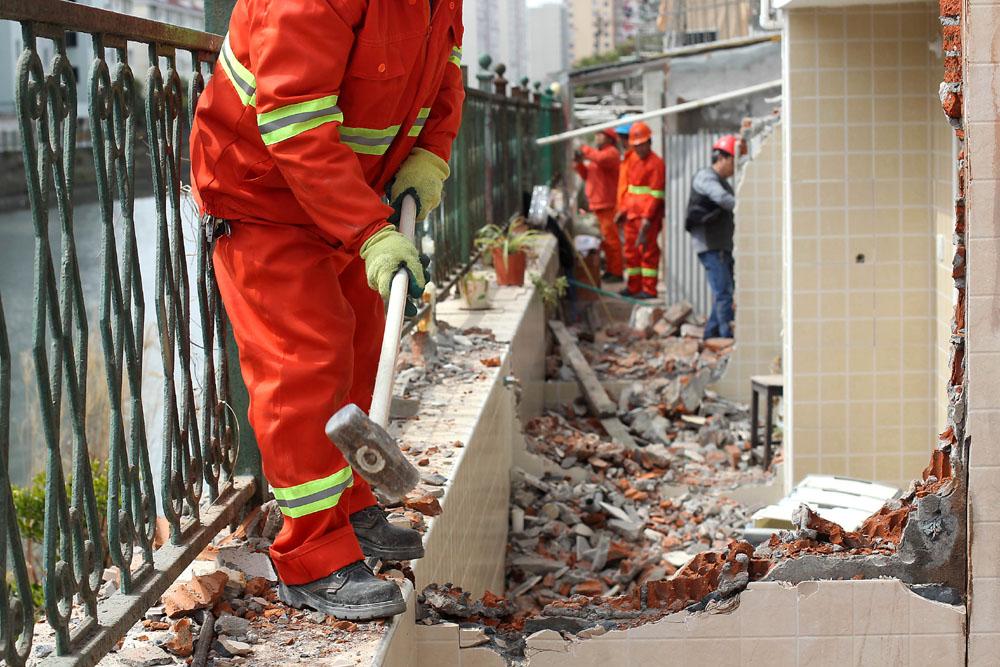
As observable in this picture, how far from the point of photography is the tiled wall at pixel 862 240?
6086 mm

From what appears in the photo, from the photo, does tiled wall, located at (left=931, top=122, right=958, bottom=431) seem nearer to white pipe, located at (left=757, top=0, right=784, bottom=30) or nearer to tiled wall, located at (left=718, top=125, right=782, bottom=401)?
white pipe, located at (left=757, top=0, right=784, bottom=30)

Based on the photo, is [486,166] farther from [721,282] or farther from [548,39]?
[548,39]

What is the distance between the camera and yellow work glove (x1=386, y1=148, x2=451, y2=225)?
10.5 ft

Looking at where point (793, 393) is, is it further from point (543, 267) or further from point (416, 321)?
point (543, 267)

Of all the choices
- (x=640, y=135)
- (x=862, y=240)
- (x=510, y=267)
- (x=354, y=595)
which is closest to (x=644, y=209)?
(x=640, y=135)

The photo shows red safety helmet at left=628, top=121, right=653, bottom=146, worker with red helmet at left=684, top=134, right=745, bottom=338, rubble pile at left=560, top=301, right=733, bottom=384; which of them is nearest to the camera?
rubble pile at left=560, top=301, right=733, bottom=384

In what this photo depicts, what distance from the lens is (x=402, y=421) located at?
5.09 meters

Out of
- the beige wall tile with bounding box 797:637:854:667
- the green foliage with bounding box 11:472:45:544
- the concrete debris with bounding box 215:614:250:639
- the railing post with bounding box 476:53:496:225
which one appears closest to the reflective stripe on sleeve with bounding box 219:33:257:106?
the concrete debris with bounding box 215:614:250:639

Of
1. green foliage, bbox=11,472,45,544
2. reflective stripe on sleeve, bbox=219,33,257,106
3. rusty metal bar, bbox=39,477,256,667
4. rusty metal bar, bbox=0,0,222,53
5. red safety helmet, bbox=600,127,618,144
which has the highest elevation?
red safety helmet, bbox=600,127,618,144

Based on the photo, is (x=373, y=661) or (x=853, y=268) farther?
(x=853, y=268)

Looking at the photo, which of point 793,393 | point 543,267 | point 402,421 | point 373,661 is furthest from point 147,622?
point 543,267

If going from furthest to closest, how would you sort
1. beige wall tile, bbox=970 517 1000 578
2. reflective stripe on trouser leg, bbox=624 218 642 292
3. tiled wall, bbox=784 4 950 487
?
1. reflective stripe on trouser leg, bbox=624 218 642 292
2. tiled wall, bbox=784 4 950 487
3. beige wall tile, bbox=970 517 1000 578

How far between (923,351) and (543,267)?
4.55 m

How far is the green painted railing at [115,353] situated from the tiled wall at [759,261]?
6.26 m
